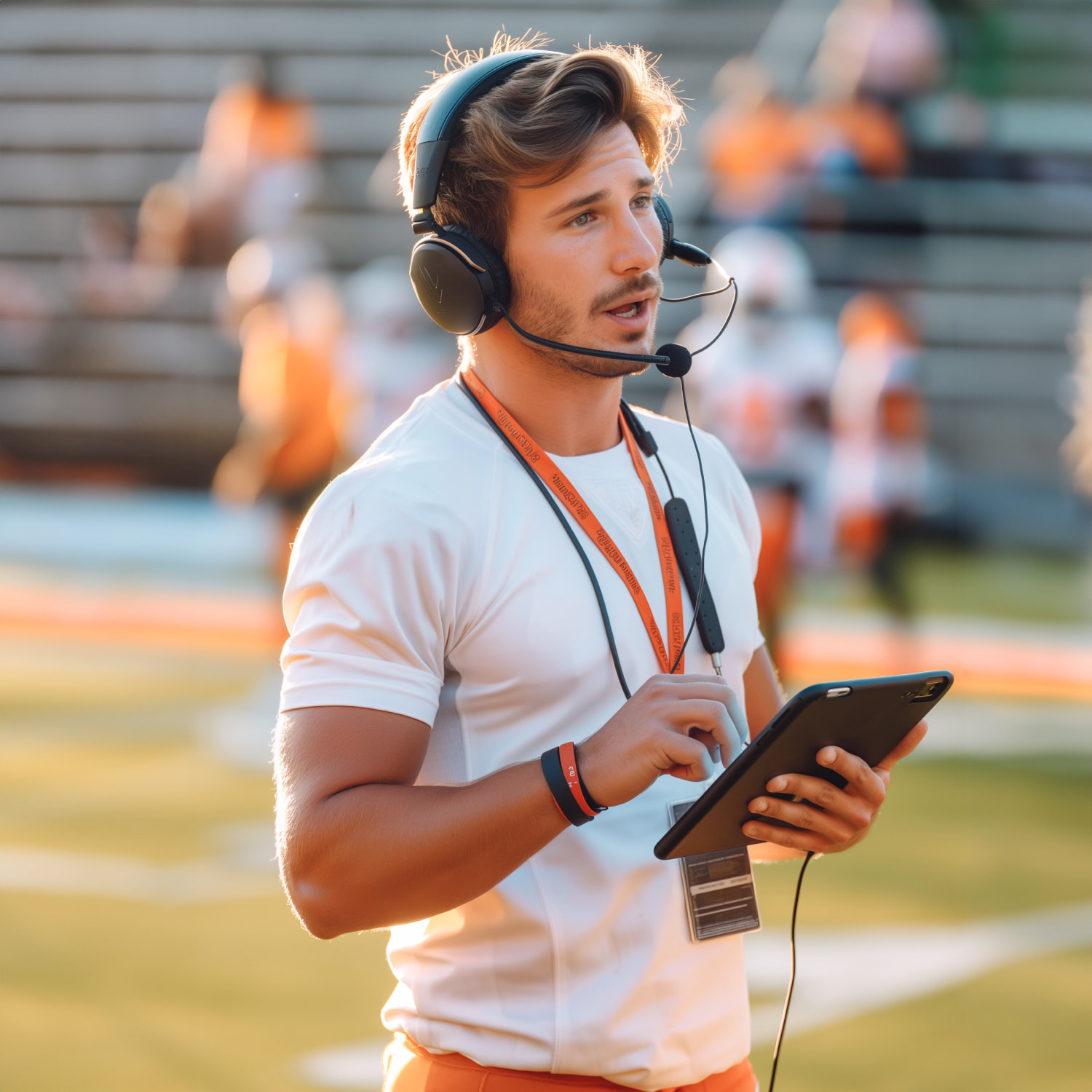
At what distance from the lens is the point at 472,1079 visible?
147 cm

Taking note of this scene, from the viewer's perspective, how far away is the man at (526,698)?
1.35 metres

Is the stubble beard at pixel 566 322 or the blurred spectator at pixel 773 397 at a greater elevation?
the blurred spectator at pixel 773 397

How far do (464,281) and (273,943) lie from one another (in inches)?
114

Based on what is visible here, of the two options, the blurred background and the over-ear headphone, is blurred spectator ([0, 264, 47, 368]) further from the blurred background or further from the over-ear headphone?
the over-ear headphone

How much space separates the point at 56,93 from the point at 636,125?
613 inches

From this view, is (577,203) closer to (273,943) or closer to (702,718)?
(702,718)

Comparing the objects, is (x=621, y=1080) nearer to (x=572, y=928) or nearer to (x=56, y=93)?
(x=572, y=928)

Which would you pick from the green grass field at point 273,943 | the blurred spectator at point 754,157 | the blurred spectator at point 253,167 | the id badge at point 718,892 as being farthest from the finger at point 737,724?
the blurred spectator at point 253,167

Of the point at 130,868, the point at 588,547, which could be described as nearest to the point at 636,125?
the point at 588,547

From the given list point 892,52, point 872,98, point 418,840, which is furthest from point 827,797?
point 892,52

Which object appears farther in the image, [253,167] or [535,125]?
[253,167]

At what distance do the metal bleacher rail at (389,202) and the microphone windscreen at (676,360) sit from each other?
32.2 feet

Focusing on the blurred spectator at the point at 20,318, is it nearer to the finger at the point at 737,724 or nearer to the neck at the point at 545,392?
the neck at the point at 545,392

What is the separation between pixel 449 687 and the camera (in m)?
1.50
